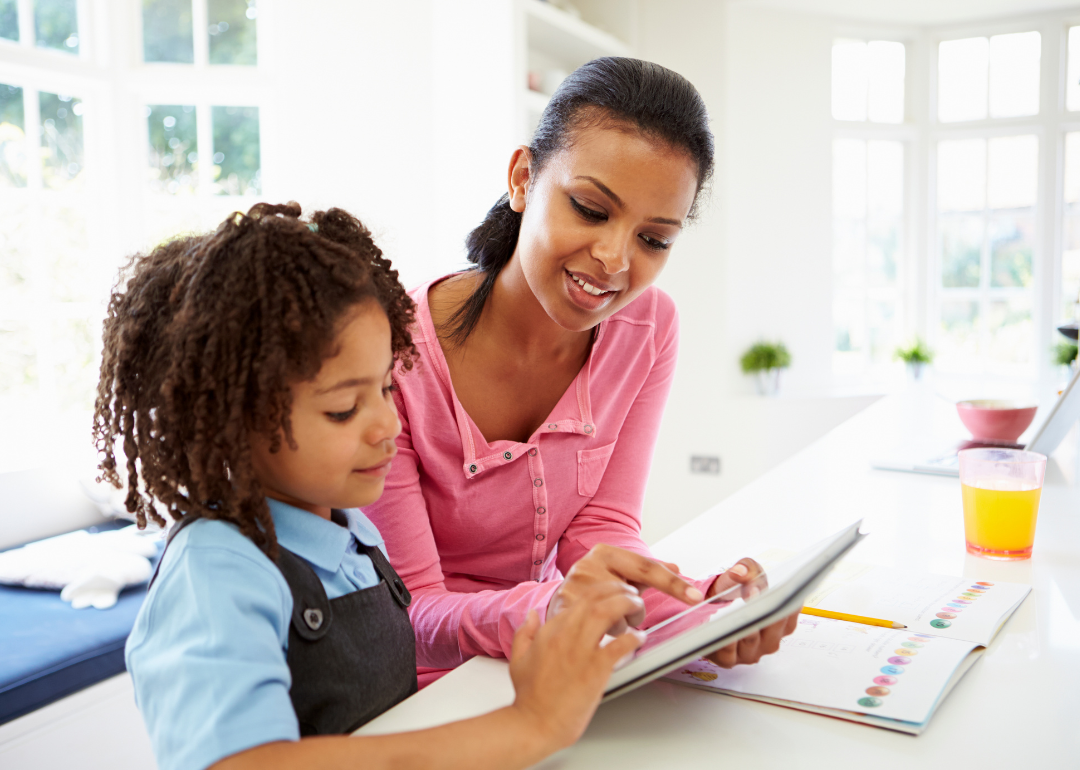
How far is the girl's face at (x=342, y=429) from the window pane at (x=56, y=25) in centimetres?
301

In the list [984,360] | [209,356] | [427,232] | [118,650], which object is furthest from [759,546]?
[984,360]

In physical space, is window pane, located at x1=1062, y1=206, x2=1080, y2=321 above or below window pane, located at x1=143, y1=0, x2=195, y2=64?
below

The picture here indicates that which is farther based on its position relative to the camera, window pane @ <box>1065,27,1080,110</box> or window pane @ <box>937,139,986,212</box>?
window pane @ <box>937,139,986,212</box>

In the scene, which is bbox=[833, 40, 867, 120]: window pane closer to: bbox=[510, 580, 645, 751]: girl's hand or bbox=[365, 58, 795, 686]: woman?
bbox=[365, 58, 795, 686]: woman

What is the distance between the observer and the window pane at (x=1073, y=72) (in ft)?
14.1

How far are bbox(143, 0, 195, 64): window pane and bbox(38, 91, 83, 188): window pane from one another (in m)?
0.37

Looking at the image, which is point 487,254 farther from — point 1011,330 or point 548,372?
point 1011,330

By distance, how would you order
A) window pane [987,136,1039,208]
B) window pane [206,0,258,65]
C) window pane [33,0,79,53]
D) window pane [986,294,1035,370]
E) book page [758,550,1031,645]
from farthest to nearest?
window pane [986,294,1035,370] → window pane [987,136,1039,208] → window pane [206,0,258,65] → window pane [33,0,79,53] → book page [758,550,1031,645]

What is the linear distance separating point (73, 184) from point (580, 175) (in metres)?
2.78

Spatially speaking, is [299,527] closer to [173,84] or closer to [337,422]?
[337,422]

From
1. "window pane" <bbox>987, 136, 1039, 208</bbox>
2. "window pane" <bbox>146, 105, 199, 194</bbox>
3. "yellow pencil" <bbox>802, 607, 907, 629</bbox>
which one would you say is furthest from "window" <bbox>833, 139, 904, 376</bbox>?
"yellow pencil" <bbox>802, 607, 907, 629</bbox>

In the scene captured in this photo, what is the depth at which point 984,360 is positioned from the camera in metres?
4.65

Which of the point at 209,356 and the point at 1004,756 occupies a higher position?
the point at 209,356

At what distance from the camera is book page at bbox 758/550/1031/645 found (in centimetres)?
92
